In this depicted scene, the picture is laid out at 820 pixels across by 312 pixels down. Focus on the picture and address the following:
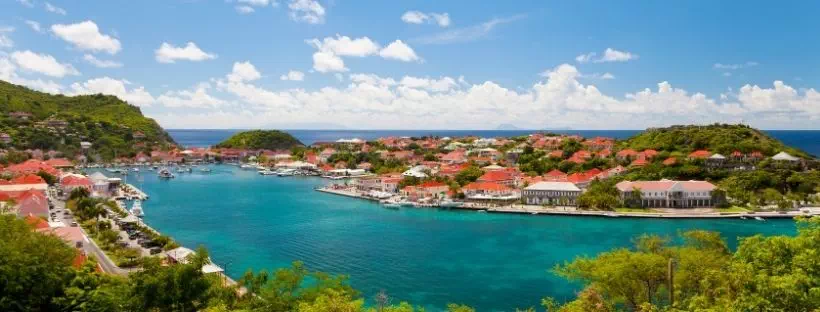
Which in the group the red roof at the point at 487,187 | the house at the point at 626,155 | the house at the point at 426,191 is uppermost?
the house at the point at 626,155

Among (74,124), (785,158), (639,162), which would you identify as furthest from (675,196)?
(74,124)

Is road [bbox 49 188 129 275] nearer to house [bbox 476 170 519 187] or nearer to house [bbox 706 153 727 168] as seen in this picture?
house [bbox 476 170 519 187]

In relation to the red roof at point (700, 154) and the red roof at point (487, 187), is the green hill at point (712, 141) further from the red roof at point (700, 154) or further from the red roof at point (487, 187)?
the red roof at point (487, 187)

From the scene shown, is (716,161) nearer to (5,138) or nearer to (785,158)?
(785,158)

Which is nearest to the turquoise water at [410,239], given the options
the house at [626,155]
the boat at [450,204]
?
the boat at [450,204]

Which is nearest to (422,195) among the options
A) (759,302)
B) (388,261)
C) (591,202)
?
(591,202)
